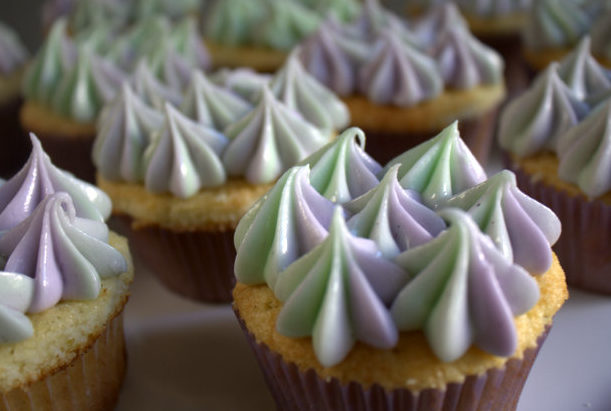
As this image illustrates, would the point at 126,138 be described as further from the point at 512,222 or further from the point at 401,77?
the point at 512,222

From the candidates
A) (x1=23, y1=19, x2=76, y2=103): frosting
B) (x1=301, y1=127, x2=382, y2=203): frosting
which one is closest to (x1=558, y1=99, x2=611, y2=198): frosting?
(x1=301, y1=127, x2=382, y2=203): frosting

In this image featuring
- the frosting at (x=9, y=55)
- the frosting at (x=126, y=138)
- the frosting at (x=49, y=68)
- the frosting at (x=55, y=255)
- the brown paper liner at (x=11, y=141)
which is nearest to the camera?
the frosting at (x=55, y=255)

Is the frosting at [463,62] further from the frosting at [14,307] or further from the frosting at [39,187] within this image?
the frosting at [14,307]

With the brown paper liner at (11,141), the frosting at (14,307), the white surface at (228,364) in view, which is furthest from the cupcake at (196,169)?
the brown paper liner at (11,141)

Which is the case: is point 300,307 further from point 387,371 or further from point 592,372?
point 592,372

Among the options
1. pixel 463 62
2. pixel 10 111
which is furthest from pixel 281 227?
pixel 10 111

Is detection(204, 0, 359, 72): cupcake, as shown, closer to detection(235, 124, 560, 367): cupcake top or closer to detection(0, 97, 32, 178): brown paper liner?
detection(0, 97, 32, 178): brown paper liner
